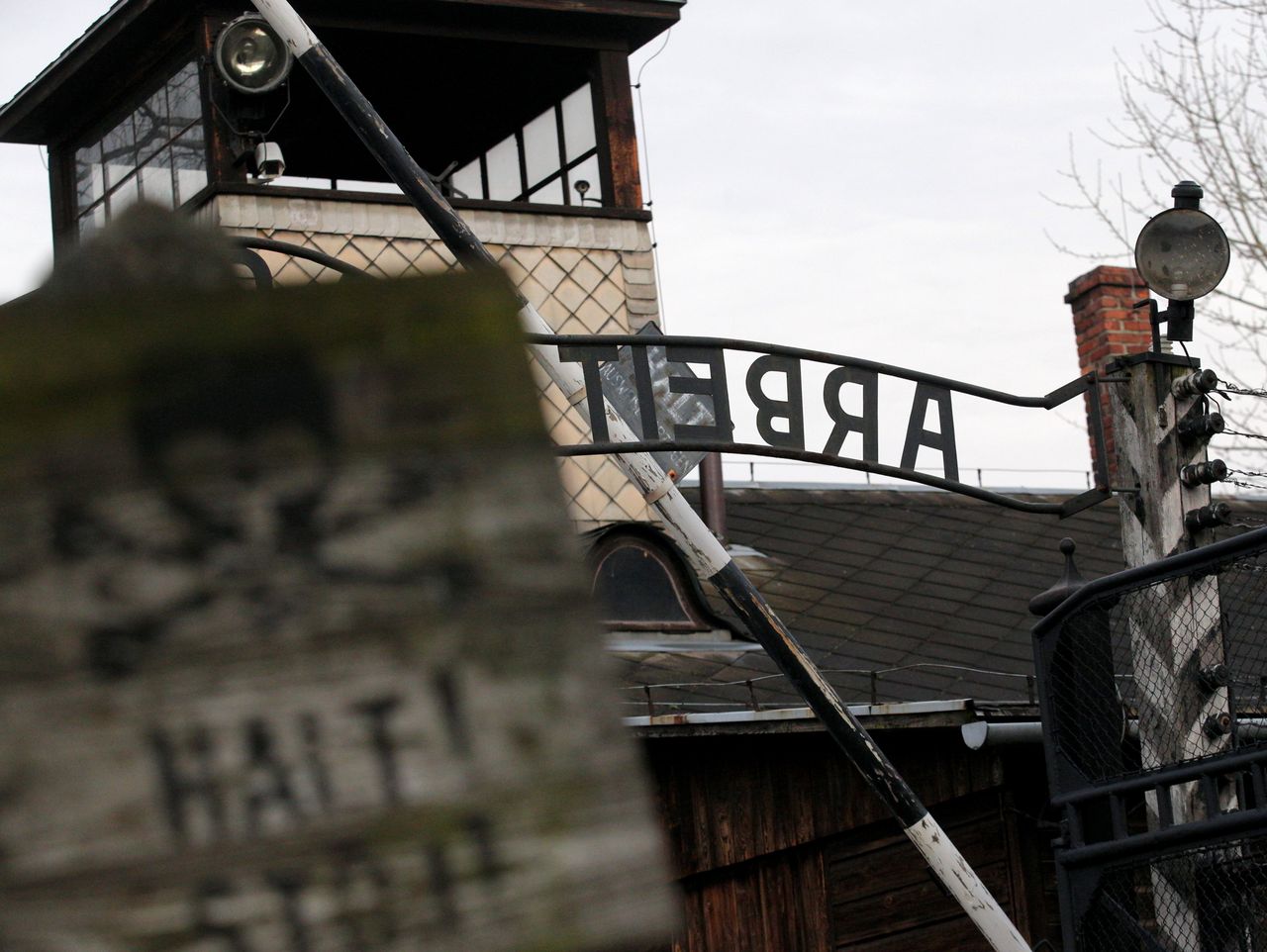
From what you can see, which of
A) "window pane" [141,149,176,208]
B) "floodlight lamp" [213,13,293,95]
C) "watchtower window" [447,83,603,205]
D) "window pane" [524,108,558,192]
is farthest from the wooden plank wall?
"window pane" [141,149,176,208]

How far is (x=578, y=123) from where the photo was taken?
43.6 ft

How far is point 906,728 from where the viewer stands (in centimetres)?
952

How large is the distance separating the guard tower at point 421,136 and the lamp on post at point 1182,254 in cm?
488

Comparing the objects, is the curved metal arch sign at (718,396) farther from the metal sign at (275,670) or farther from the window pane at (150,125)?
the window pane at (150,125)

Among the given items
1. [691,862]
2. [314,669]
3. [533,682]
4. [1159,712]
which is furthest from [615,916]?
[691,862]

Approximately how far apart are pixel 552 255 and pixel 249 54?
110 inches

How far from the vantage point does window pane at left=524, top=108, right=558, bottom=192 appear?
44.4ft

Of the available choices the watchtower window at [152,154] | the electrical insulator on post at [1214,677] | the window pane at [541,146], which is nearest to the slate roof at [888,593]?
the electrical insulator on post at [1214,677]

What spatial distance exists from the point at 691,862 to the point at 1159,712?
3.11 metres

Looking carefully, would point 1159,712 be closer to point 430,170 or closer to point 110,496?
point 110,496

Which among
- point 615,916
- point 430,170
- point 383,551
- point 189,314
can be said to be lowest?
point 615,916

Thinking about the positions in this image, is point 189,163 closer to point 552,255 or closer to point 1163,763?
point 552,255

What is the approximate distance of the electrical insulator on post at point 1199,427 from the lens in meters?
7.50

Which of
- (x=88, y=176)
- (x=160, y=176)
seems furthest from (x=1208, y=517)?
(x=88, y=176)
